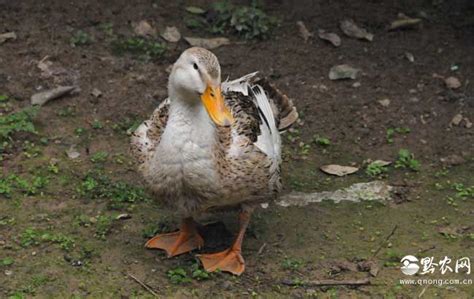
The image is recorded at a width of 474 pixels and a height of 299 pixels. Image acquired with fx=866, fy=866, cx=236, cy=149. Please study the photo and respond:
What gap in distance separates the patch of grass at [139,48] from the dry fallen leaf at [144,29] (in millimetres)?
115

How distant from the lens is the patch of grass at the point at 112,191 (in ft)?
18.4

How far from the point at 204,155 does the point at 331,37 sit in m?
3.21

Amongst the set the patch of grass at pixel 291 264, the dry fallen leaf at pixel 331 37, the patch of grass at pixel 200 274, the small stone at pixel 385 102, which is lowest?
the patch of grass at pixel 200 274

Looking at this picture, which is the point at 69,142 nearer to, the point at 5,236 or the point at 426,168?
the point at 5,236

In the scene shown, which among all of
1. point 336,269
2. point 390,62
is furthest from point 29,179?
point 390,62

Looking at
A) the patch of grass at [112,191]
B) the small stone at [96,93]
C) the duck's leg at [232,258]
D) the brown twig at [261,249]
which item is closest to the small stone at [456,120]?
the brown twig at [261,249]

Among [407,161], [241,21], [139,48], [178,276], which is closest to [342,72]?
[241,21]

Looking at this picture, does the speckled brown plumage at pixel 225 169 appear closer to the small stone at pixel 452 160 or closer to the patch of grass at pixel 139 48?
the small stone at pixel 452 160

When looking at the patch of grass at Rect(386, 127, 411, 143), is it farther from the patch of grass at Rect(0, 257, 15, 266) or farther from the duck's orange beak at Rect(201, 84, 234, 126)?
the patch of grass at Rect(0, 257, 15, 266)

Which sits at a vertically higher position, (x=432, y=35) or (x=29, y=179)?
(x=432, y=35)

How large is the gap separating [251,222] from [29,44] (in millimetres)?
Answer: 2816

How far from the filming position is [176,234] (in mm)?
5258

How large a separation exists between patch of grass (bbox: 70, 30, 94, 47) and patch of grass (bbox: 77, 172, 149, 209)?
184 cm

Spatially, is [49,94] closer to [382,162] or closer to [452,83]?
[382,162]
